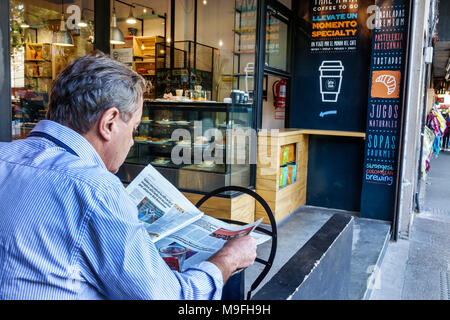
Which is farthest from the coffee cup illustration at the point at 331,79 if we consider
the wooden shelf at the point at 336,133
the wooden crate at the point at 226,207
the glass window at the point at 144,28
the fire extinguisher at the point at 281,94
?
the glass window at the point at 144,28

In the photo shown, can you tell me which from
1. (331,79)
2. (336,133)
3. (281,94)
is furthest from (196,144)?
(281,94)

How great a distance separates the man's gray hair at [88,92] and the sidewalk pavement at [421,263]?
8.22 feet

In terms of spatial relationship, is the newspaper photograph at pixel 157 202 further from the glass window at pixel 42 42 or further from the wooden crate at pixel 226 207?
the glass window at pixel 42 42

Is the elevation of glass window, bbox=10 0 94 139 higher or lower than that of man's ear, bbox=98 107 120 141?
higher

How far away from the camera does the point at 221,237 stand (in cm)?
121

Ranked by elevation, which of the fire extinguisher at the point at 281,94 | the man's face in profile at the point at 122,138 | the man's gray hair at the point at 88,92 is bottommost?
the man's face in profile at the point at 122,138

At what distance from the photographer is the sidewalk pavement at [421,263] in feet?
9.43

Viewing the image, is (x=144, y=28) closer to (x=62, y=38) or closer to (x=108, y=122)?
(x=62, y=38)

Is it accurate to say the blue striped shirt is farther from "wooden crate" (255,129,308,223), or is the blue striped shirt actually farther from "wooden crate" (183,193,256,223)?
"wooden crate" (255,129,308,223)

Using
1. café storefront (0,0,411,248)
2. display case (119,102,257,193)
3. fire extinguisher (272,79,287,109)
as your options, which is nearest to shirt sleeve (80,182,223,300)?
café storefront (0,0,411,248)

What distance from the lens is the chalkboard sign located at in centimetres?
452

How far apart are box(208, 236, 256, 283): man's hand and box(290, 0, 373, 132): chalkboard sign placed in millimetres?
3907

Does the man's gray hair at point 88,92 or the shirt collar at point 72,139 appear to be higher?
the man's gray hair at point 88,92

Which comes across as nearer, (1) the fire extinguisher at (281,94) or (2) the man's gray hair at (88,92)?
(2) the man's gray hair at (88,92)
